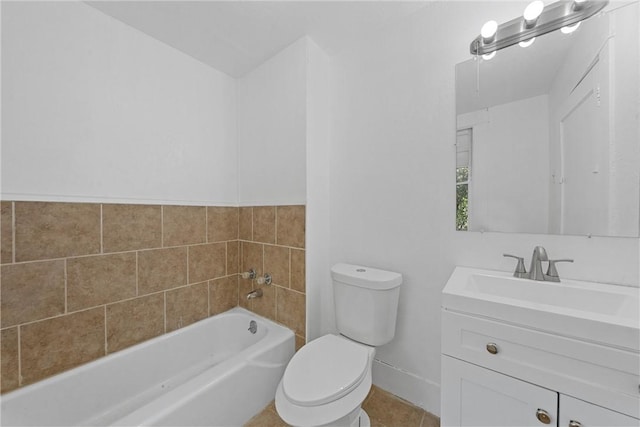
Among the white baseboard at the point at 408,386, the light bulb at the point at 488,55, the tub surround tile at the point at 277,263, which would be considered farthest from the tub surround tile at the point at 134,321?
the light bulb at the point at 488,55

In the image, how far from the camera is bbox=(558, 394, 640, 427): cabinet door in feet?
2.30

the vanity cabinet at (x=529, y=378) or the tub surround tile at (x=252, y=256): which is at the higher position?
the tub surround tile at (x=252, y=256)

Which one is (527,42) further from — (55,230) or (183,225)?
(55,230)

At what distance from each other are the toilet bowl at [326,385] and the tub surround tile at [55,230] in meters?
1.26

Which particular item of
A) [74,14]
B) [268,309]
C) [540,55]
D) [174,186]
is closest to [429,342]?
[268,309]

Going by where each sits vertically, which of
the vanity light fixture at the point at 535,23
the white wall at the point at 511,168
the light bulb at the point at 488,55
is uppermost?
the vanity light fixture at the point at 535,23

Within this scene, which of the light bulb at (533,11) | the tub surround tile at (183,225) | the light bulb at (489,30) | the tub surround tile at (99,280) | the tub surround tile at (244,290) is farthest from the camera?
the tub surround tile at (244,290)

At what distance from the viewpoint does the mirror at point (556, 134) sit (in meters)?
0.97

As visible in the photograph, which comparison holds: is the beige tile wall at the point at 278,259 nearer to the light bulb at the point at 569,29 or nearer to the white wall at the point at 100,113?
the white wall at the point at 100,113

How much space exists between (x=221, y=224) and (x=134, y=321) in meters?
0.80

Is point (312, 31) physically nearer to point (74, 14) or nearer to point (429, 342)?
point (74, 14)

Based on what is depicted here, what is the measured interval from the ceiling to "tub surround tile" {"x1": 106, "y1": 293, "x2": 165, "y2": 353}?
5.40ft

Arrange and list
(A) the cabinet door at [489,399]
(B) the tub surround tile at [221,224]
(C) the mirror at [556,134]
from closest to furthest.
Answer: (A) the cabinet door at [489,399]
(C) the mirror at [556,134]
(B) the tub surround tile at [221,224]

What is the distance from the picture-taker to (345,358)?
Result: 49.4 inches
